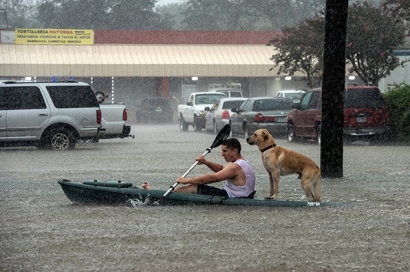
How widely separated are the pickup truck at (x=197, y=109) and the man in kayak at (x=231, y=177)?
3179 cm

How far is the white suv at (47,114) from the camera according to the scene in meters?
28.6

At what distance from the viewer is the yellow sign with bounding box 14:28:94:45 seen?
67.0m

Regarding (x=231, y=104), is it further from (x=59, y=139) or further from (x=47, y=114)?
(x=47, y=114)

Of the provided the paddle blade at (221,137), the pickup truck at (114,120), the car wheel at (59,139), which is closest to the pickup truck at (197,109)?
the pickup truck at (114,120)

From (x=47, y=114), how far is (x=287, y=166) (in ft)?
52.4

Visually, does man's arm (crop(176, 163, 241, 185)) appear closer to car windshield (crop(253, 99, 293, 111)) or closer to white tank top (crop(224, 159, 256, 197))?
white tank top (crop(224, 159, 256, 197))

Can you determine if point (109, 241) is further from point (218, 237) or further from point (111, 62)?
point (111, 62)

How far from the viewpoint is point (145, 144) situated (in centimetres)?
3316

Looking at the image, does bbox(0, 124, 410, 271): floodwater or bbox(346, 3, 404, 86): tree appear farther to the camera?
bbox(346, 3, 404, 86): tree

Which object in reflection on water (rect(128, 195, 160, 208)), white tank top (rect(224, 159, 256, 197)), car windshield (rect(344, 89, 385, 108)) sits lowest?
reflection on water (rect(128, 195, 160, 208))

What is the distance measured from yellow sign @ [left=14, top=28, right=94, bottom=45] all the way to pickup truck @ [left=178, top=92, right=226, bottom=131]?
20.3m

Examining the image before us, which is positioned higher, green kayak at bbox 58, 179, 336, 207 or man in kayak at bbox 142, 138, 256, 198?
man in kayak at bbox 142, 138, 256, 198

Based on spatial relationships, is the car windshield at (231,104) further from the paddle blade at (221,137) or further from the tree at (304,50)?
the paddle blade at (221,137)

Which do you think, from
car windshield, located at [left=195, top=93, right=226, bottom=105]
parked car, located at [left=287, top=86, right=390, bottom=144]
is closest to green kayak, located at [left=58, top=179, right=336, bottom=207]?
parked car, located at [left=287, top=86, right=390, bottom=144]
